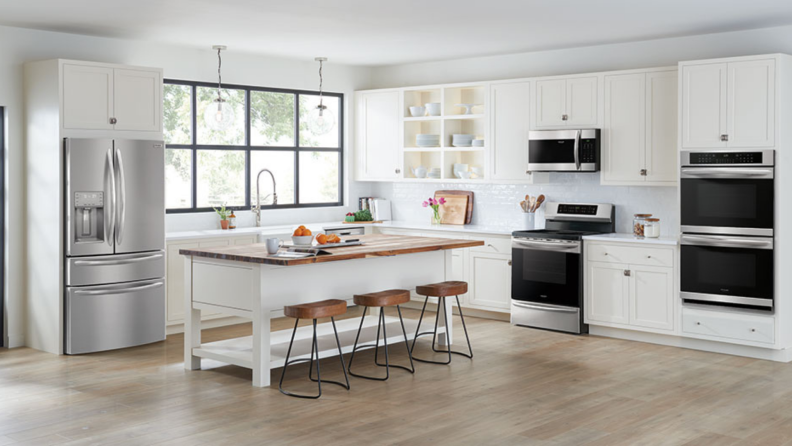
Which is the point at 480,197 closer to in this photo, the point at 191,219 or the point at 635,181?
the point at 635,181

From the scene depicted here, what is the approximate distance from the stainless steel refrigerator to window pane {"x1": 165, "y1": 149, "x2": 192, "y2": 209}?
0.95m

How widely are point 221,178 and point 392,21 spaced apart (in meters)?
2.77

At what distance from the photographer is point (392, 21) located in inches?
253

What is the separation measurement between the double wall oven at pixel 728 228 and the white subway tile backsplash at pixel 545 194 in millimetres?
686

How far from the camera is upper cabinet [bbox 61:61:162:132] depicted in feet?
21.1

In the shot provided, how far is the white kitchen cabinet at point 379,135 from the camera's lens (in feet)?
29.8

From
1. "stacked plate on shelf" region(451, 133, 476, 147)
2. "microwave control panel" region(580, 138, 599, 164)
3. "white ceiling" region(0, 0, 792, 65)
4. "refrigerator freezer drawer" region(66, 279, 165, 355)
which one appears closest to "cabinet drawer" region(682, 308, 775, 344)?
"microwave control panel" region(580, 138, 599, 164)

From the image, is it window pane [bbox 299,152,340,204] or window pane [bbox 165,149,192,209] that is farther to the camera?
window pane [bbox 299,152,340,204]

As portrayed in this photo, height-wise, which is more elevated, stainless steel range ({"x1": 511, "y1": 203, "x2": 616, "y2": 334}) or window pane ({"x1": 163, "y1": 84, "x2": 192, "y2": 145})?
window pane ({"x1": 163, "y1": 84, "x2": 192, "y2": 145})

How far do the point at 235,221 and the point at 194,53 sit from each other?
1.68 meters

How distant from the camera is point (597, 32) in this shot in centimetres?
695

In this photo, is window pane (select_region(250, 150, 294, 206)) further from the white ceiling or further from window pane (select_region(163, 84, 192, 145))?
the white ceiling

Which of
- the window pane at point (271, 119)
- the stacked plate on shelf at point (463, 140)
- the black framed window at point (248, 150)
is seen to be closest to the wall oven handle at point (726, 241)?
the stacked plate on shelf at point (463, 140)

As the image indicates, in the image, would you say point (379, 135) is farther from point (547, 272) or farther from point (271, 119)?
point (547, 272)
